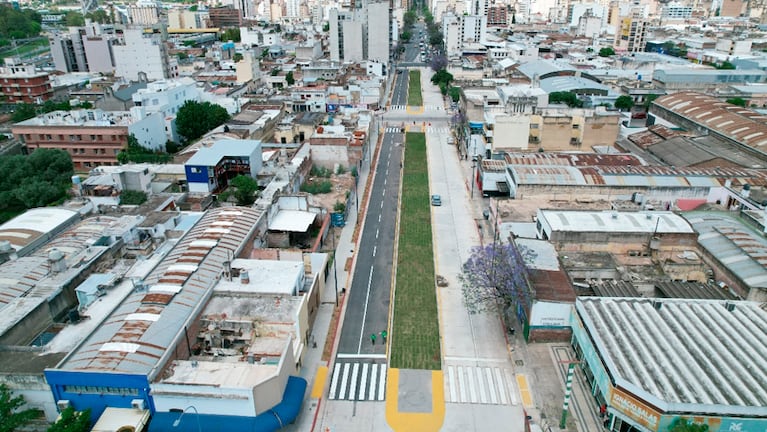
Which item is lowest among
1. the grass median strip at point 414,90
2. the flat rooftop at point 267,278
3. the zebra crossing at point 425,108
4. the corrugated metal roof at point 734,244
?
the flat rooftop at point 267,278

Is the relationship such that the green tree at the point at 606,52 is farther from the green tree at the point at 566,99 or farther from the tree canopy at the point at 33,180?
the tree canopy at the point at 33,180

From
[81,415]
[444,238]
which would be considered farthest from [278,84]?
[81,415]

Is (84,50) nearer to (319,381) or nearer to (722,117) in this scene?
(319,381)

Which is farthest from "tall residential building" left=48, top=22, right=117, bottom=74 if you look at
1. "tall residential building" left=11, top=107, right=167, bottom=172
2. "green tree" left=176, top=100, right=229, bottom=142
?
"tall residential building" left=11, top=107, right=167, bottom=172

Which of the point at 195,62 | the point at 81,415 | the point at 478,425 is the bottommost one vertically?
the point at 478,425

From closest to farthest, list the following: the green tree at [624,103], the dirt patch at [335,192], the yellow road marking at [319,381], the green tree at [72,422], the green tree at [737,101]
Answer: the green tree at [72,422] → the yellow road marking at [319,381] → the dirt patch at [335,192] → the green tree at [737,101] → the green tree at [624,103]

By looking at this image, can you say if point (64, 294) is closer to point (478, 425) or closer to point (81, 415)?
point (81, 415)

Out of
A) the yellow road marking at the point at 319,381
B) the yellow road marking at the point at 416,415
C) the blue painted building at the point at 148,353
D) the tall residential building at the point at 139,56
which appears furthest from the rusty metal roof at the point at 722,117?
the tall residential building at the point at 139,56
